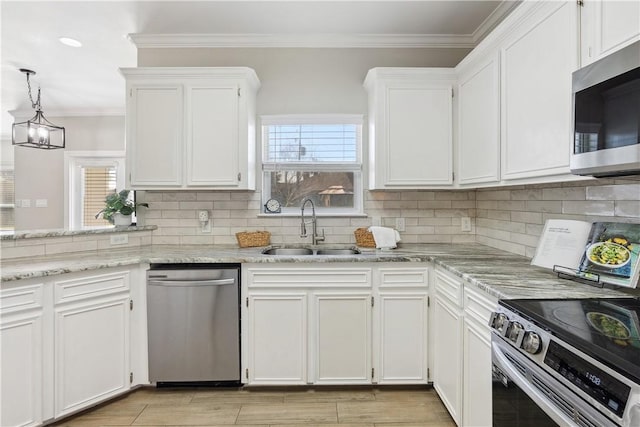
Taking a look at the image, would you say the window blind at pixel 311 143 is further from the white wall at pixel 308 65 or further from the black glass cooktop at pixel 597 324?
the black glass cooktop at pixel 597 324

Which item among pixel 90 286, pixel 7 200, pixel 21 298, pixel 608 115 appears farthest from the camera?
pixel 7 200

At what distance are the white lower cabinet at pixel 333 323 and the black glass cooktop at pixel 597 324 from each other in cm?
100

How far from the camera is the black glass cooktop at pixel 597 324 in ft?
2.74

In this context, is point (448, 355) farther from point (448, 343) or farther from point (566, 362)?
point (566, 362)

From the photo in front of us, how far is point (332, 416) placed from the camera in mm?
2016

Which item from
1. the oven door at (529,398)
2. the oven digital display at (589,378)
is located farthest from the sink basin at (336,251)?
the oven digital display at (589,378)

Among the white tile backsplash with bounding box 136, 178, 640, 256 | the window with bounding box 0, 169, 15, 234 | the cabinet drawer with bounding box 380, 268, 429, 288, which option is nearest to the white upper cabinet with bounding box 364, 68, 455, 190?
the white tile backsplash with bounding box 136, 178, 640, 256

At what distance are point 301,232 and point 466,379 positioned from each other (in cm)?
161

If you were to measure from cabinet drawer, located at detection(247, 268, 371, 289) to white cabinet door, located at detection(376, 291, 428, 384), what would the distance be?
0.19 metres

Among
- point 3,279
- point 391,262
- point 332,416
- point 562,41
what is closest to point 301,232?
point 391,262

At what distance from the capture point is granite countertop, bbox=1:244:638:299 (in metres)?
1.40

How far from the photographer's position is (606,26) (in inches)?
48.8

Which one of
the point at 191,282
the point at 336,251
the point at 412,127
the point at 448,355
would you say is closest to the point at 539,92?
the point at 412,127

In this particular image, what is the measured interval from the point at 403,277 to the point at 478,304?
67 centimetres
